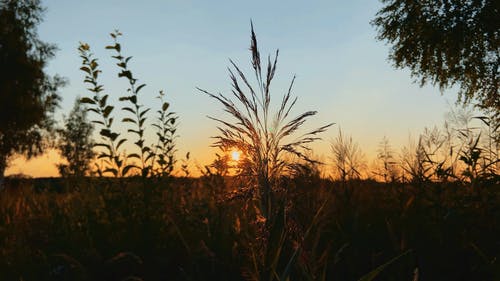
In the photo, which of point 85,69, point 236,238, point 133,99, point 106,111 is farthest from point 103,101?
point 236,238

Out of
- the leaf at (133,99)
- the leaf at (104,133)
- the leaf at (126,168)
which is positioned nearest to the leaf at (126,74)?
the leaf at (133,99)

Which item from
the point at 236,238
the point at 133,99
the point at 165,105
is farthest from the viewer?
the point at 165,105

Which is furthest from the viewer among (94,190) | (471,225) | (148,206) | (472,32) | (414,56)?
(414,56)

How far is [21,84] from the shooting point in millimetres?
29500

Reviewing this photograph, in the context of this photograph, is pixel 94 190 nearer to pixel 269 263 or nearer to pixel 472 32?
pixel 269 263

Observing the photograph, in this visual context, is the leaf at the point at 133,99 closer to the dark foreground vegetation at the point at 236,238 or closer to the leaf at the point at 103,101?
the leaf at the point at 103,101

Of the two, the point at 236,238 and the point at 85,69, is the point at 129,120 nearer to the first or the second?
the point at 85,69

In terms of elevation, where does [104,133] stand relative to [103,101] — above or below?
below

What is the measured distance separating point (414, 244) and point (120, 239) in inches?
95.4

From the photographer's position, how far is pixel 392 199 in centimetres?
473

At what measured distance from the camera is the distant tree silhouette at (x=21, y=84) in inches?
1146

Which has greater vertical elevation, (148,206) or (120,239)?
(148,206)

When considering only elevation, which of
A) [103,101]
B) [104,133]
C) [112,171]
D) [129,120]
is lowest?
[112,171]

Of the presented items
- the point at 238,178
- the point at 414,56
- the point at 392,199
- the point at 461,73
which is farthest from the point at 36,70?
the point at 238,178
